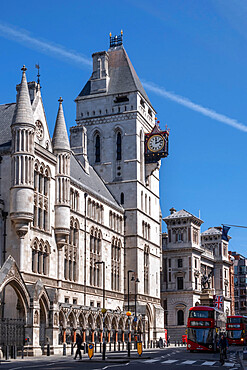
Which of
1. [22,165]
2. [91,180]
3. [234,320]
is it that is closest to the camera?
[22,165]

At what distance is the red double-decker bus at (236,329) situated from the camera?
2704 inches

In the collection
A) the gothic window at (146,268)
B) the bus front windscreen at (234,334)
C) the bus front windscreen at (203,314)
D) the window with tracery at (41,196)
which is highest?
the window with tracery at (41,196)

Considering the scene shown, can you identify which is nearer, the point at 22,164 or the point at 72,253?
the point at 22,164

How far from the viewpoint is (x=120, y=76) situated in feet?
269

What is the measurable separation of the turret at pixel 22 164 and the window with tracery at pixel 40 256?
9.31 ft

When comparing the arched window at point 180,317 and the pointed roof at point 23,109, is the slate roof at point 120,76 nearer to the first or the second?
the pointed roof at point 23,109

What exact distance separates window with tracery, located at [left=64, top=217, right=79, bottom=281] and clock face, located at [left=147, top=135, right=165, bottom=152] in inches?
819

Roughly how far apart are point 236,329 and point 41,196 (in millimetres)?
29549

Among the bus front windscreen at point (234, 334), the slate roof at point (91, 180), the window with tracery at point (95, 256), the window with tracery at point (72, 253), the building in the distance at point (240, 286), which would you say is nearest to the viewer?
the window with tracery at point (72, 253)

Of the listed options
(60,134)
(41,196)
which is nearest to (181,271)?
(60,134)

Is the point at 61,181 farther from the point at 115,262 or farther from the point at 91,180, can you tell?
the point at 115,262

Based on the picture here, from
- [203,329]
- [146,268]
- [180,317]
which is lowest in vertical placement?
[180,317]

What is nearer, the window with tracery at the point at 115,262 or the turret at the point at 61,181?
the turret at the point at 61,181

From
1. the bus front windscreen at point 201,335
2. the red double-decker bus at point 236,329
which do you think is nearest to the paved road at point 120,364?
the bus front windscreen at point 201,335
